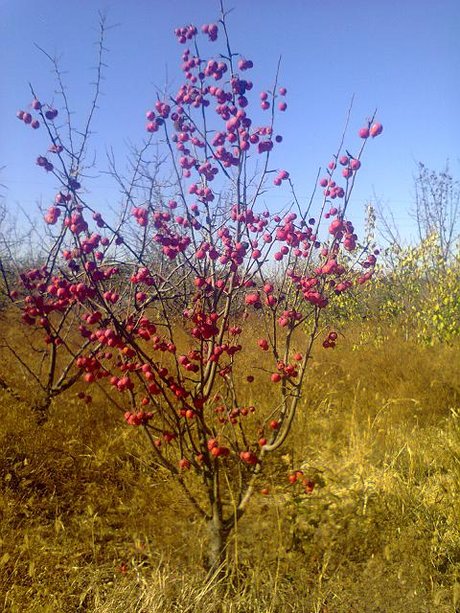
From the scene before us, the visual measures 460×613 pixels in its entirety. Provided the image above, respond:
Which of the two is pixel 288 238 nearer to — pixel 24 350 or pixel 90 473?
pixel 90 473

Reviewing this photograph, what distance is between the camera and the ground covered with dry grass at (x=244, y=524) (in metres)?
2.05

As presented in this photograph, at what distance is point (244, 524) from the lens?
266 centimetres

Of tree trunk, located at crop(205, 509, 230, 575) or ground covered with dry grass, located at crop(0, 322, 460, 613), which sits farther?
tree trunk, located at crop(205, 509, 230, 575)

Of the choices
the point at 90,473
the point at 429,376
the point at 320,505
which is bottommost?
the point at 90,473

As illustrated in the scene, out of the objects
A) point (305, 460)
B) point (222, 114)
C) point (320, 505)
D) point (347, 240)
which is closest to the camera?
point (347, 240)

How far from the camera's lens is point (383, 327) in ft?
27.8

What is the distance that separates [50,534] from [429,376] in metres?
4.11

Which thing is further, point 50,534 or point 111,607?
point 50,534

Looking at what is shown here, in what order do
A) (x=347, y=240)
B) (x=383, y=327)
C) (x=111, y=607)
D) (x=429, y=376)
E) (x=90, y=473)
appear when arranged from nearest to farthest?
1. (x=111, y=607)
2. (x=347, y=240)
3. (x=90, y=473)
4. (x=429, y=376)
5. (x=383, y=327)

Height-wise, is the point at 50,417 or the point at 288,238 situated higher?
the point at 288,238

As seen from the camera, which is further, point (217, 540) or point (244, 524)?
point (244, 524)

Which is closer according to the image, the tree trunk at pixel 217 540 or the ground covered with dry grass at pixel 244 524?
the ground covered with dry grass at pixel 244 524

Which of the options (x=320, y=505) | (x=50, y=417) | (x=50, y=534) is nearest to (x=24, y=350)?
(x=50, y=417)

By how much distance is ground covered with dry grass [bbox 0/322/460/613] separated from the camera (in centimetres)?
205
